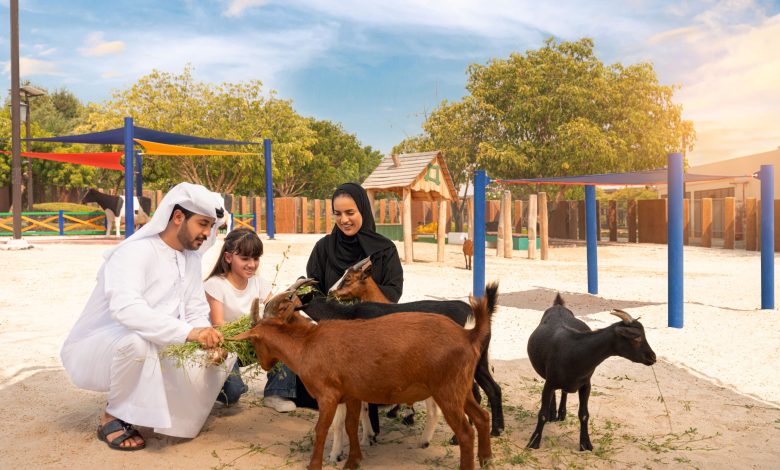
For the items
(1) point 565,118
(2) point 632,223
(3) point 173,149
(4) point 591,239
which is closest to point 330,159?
(1) point 565,118

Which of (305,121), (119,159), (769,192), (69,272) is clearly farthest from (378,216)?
(769,192)

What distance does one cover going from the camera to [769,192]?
980 centimetres

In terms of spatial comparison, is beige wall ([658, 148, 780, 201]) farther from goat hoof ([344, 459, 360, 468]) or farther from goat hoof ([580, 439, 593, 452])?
goat hoof ([344, 459, 360, 468])

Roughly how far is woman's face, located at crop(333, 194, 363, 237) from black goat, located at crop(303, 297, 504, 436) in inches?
31.1

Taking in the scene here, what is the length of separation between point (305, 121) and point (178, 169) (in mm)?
8040

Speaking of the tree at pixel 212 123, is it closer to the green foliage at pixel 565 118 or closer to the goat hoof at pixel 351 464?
the green foliage at pixel 565 118

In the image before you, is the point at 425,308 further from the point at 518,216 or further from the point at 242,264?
the point at 518,216

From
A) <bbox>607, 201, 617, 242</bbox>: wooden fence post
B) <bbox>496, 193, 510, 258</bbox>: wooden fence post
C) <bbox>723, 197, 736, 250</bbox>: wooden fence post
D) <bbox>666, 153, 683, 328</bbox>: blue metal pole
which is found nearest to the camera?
<bbox>666, 153, 683, 328</bbox>: blue metal pole

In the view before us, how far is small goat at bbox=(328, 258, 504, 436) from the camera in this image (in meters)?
4.13

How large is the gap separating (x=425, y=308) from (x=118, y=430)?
2.07 meters

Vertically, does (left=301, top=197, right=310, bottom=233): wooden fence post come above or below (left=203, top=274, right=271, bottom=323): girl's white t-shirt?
above

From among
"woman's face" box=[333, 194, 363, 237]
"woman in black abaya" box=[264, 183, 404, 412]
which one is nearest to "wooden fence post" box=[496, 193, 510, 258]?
"woman in black abaya" box=[264, 183, 404, 412]

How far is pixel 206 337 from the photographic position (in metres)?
3.92

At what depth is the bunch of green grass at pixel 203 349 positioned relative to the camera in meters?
4.01
